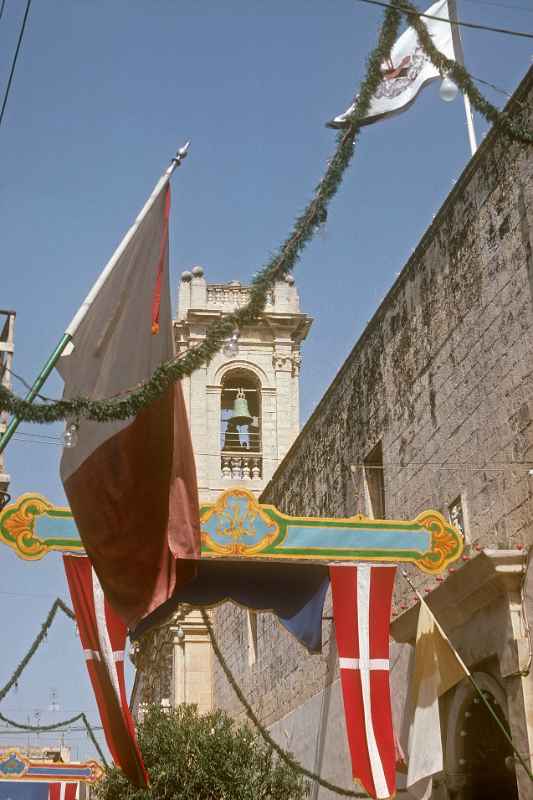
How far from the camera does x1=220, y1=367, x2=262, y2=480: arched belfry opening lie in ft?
101

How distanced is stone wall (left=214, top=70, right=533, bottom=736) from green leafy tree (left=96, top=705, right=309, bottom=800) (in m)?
1.43

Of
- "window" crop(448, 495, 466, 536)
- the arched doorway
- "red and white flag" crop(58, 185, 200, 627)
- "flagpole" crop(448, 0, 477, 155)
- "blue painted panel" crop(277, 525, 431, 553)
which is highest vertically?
"flagpole" crop(448, 0, 477, 155)

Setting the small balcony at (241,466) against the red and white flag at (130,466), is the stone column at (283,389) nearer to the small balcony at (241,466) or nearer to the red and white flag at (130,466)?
the small balcony at (241,466)

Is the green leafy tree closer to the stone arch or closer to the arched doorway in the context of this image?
the arched doorway

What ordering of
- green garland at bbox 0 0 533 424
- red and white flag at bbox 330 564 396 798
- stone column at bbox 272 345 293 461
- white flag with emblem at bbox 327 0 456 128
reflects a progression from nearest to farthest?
green garland at bbox 0 0 533 424, red and white flag at bbox 330 564 396 798, white flag with emblem at bbox 327 0 456 128, stone column at bbox 272 345 293 461

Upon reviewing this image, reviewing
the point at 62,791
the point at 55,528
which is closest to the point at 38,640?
the point at 55,528

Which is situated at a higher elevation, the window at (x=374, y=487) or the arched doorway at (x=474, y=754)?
the window at (x=374, y=487)

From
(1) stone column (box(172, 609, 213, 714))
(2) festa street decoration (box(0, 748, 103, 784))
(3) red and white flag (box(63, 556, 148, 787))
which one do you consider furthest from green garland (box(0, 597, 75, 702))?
(2) festa street decoration (box(0, 748, 103, 784))

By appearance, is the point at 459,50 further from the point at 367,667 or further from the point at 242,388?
the point at 242,388

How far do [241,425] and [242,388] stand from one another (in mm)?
1170

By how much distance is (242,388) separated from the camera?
106 ft

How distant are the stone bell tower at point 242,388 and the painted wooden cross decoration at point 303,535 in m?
17.1

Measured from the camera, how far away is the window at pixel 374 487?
1644 cm

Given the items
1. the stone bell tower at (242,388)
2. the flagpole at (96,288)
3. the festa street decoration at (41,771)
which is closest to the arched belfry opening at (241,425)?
the stone bell tower at (242,388)
